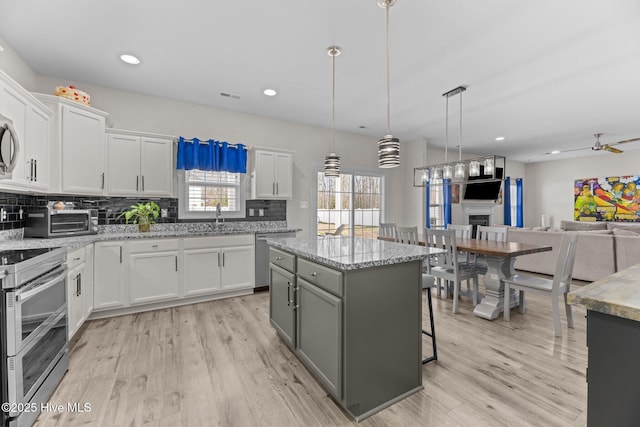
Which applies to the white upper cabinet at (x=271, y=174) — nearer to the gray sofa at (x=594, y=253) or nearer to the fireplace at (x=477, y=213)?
the gray sofa at (x=594, y=253)

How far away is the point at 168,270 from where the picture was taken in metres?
3.46

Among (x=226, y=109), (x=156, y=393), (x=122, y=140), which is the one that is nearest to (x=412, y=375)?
(x=156, y=393)

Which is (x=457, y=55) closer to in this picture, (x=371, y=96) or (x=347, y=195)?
(x=371, y=96)

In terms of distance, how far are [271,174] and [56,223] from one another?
258cm

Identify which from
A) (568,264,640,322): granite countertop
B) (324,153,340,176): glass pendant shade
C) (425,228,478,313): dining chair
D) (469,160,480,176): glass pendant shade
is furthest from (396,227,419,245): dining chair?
(568,264,640,322): granite countertop

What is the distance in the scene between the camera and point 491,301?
3232 mm

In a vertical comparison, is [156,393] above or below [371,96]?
below

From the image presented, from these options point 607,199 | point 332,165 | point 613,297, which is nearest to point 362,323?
point 613,297

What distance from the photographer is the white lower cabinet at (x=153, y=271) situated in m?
3.26

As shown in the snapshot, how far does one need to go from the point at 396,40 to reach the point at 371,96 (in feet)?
4.29

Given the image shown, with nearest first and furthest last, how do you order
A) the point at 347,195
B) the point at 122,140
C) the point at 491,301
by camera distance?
the point at 491,301
the point at 122,140
the point at 347,195

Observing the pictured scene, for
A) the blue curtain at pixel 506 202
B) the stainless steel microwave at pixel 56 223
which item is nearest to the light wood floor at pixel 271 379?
the stainless steel microwave at pixel 56 223

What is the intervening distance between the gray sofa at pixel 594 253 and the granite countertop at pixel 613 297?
4.36 metres

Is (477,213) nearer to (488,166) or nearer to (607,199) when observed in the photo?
(607,199)
